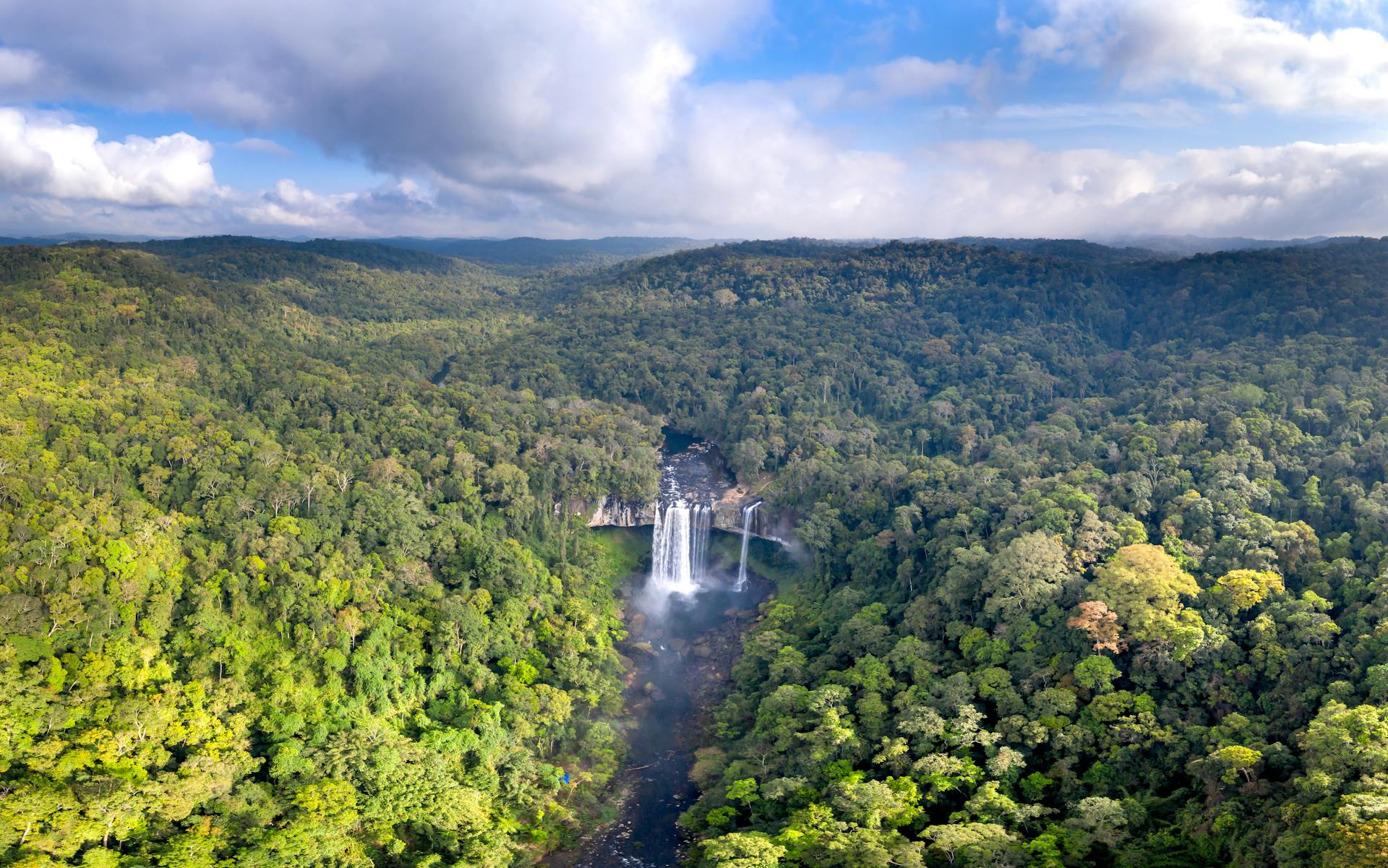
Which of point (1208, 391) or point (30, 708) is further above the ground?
point (1208, 391)

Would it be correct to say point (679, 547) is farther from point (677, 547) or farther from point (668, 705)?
point (668, 705)

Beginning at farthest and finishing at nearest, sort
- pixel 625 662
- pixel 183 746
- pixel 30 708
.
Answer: pixel 625 662 < pixel 183 746 < pixel 30 708

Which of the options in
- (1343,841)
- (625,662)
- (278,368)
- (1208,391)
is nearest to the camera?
(1343,841)

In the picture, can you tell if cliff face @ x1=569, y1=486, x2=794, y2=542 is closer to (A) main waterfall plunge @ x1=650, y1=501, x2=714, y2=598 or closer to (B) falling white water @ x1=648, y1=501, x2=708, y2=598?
(A) main waterfall plunge @ x1=650, y1=501, x2=714, y2=598

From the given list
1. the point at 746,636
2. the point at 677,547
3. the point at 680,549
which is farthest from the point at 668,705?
the point at 677,547

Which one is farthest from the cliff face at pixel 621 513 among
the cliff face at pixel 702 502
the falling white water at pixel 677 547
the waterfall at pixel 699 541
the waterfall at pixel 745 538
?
the waterfall at pixel 745 538

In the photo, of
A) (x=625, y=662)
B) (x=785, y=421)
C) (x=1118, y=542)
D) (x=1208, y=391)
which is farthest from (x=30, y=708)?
(x=1208, y=391)

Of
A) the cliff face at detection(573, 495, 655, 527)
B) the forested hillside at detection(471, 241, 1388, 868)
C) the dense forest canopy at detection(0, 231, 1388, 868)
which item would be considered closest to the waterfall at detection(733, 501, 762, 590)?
the forested hillside at detection(471, 241, 1388, 868)

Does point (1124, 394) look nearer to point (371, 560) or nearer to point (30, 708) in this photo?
point (371, 560)
